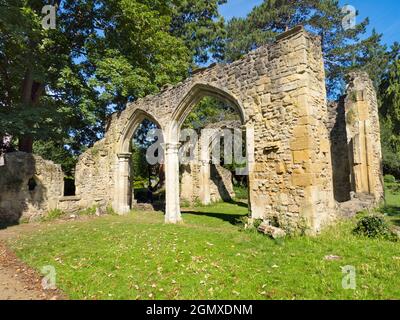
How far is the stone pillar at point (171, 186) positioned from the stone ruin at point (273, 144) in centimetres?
4

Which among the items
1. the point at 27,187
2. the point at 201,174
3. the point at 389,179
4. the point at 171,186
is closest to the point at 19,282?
the point at 171,186

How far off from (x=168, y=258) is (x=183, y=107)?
6.22 metres

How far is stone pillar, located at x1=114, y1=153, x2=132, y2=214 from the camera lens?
12.3 m

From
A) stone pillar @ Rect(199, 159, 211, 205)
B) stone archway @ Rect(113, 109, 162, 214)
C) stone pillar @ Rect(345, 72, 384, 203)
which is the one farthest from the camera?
stone pillar @ Rect(199, 159, 211, 205)

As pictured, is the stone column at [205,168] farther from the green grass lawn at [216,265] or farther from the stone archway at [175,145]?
the green grass lawn at [216,265]

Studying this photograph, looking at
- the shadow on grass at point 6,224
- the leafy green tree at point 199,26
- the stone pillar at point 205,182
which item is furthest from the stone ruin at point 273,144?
the leafy green tree at point 199,26

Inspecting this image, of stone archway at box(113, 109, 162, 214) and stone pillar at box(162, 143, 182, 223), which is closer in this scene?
stone pillar at box(162, 143, 182, 223)

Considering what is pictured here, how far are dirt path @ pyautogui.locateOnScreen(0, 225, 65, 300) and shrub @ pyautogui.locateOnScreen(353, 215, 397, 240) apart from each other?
5664 mm

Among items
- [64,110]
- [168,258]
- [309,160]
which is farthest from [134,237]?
[64,110]

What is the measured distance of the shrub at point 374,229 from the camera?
5668 mm

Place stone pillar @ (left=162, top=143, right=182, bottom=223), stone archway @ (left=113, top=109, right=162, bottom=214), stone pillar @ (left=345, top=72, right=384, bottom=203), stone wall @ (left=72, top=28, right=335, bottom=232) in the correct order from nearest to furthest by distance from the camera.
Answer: stone wall @ (left=72, top=28, right=335, bottom=232) → stone pillar @ (left=162, top=143, right=182, bottom=223) → stone pillar @ (left=345, top=72, right=384, bottom=203) → stone archway @ (left=113, top=109, right=162, bottom=214)

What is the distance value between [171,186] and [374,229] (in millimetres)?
6234

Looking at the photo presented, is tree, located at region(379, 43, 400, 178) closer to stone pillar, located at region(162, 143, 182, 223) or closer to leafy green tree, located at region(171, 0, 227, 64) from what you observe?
leafy green tree, located at region(171, 0, 227, 64)

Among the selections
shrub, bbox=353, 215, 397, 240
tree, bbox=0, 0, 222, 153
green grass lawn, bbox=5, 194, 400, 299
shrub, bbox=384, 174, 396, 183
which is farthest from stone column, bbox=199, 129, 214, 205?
shrub, bbox=384, 174, 396, 183
